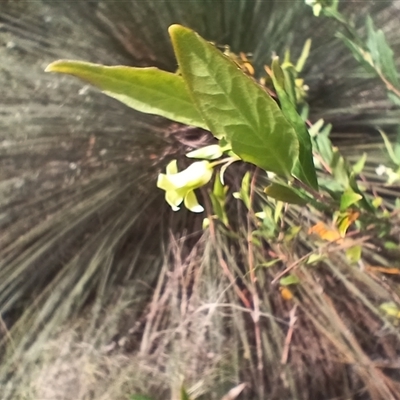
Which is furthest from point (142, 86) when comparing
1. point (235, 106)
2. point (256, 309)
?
point (256, 309)

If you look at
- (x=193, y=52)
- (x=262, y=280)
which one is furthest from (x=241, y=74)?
(x=262, y=280)

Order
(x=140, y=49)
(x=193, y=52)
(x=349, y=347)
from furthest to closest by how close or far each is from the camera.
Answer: (x=140, y=49)
(x=349, y=347)
(x=193, y=52)

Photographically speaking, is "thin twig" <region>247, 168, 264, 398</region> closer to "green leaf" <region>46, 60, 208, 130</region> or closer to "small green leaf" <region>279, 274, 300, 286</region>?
"small green leaf" <region>279, 274, 300, 286</region>

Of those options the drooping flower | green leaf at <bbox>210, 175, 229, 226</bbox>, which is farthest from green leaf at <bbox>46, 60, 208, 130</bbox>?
green leaf at <bbox>210, 175, 229, 226</bbox>

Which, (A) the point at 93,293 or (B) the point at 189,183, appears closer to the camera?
Result: (B) the point at 189,183

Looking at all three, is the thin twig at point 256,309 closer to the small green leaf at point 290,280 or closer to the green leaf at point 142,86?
the small green leaf at point 290,280

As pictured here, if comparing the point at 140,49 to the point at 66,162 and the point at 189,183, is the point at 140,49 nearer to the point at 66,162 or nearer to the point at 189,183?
the point at 66,162

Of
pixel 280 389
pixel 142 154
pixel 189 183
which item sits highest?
pixel 142 154
